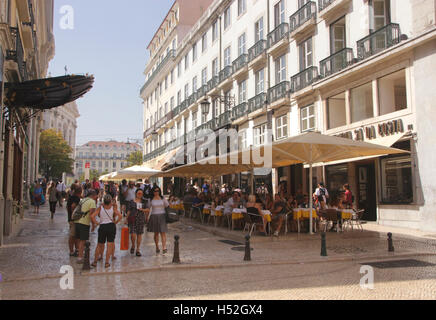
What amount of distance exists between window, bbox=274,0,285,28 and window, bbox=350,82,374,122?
793 cm

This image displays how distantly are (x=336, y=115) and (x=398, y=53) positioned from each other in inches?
200

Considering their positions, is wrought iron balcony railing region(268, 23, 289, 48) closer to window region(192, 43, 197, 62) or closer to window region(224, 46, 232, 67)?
window region(224, 46, 232, 67)

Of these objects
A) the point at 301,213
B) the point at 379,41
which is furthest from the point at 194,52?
the point at 301,213

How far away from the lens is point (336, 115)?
19.4 metres

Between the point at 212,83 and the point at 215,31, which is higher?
the point at 215,31

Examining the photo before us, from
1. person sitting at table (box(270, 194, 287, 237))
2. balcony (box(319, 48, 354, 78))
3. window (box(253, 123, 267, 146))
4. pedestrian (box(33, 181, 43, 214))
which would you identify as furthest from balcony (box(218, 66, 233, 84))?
person sitting at table (box(270, 194, 287, 237))

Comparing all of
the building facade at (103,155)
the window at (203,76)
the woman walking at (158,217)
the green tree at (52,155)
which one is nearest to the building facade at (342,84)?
the window at (203,76)

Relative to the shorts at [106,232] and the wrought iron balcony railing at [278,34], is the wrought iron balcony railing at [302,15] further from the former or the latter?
the shorts at [106,232]

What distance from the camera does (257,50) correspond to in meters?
25.6

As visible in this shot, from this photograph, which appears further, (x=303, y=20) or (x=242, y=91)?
(x=242, y=91)

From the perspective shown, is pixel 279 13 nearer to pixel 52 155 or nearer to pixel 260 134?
pixel 260 134

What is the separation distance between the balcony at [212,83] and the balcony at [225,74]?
2.55 ft

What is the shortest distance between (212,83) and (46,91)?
21810 mm

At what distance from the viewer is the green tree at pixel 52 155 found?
5294 cm
